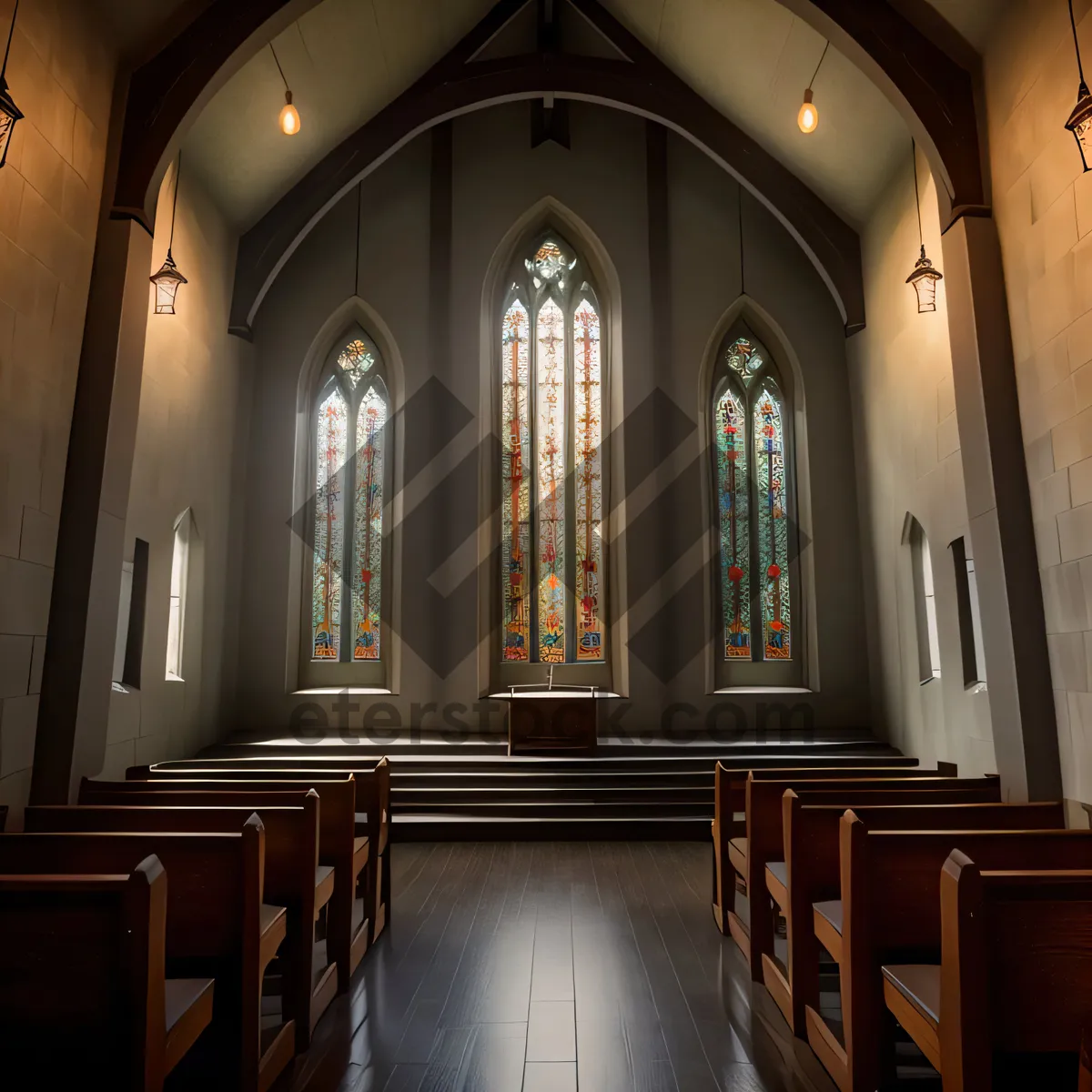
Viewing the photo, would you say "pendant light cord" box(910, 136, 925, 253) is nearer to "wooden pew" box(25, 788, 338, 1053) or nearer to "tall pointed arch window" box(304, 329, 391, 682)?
"tall pointed arch window" box(304, 329, 391, 682)

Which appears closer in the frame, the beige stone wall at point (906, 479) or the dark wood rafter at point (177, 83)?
the dark wood rafter at point (177, 83)

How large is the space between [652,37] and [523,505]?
14.0 feet

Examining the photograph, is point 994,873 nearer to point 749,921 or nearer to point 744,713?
point 749,921

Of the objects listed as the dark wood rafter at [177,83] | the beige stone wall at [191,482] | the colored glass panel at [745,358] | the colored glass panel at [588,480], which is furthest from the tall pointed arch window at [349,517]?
the dark wood rafter at [177,83]

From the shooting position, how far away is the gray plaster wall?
745 cm

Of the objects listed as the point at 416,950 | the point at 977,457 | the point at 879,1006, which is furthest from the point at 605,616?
the point at 879,1006

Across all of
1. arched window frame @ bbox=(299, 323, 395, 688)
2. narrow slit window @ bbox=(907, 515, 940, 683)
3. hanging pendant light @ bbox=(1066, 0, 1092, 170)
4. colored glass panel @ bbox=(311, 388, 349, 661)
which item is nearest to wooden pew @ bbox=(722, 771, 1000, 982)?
hanging pendant light @ bbox=(1066, 0, 1092, 170)

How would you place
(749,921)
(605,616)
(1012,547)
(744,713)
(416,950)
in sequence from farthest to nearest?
1. (605,616)
2. (744,713)
3. (1012,547)
4. (416,950)
5. (749,921)

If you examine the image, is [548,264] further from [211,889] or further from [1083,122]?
[211,889]

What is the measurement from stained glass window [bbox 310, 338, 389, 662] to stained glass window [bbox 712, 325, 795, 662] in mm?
3156

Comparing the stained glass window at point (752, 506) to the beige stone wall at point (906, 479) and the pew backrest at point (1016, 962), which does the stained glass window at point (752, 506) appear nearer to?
the beige stone wall at point (906, 479)

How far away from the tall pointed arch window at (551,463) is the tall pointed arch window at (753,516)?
3.69 feet

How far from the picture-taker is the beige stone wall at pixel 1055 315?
12.2 feet

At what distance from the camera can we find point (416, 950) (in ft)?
10.8
